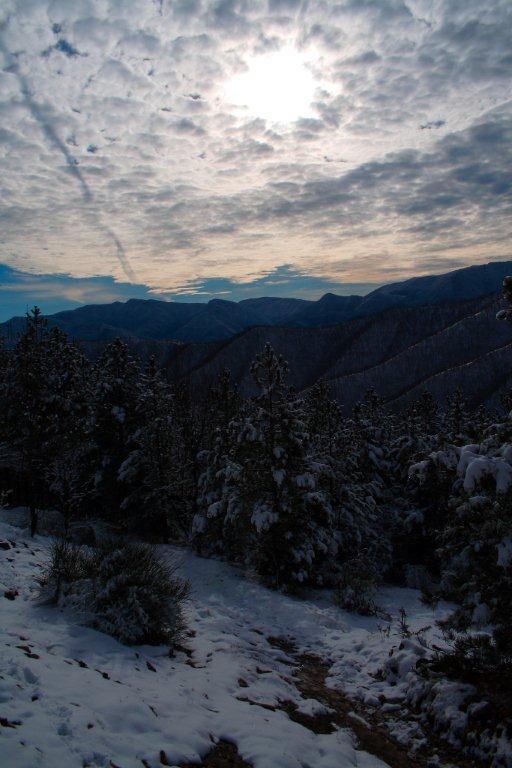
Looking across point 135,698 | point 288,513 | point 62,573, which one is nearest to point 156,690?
point 135,698

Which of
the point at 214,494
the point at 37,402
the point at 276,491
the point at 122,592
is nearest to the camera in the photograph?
the point at 122,592

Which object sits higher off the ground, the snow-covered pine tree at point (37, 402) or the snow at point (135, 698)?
the snow-covered pine tree at point (37, 402)

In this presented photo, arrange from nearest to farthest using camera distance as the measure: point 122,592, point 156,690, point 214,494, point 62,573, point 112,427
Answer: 1. point 156,690
2. point 122,592
3. point 62,573
4. point 214,494
5. point 112,427

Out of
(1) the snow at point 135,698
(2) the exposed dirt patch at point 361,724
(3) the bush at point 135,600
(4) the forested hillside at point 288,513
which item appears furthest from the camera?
(3) the bush at point 135,600

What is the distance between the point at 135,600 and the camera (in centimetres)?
842

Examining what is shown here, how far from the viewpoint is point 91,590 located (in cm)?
903

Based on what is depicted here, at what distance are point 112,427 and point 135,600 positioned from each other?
1695cm

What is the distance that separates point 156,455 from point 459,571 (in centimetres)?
1774

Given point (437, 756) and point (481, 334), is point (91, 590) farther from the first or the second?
point (481, 334)

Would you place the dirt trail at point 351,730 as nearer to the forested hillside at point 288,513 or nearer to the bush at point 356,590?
the forested hillside at point 288,513

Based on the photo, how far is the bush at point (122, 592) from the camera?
8.34 m

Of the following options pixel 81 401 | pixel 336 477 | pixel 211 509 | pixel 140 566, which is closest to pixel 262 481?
pixel 211 509

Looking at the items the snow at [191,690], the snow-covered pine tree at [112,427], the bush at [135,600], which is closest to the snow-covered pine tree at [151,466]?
the snow-covered pine tree at [112,427]

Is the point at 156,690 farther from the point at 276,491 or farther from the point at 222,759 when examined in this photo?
the point at 276,491
